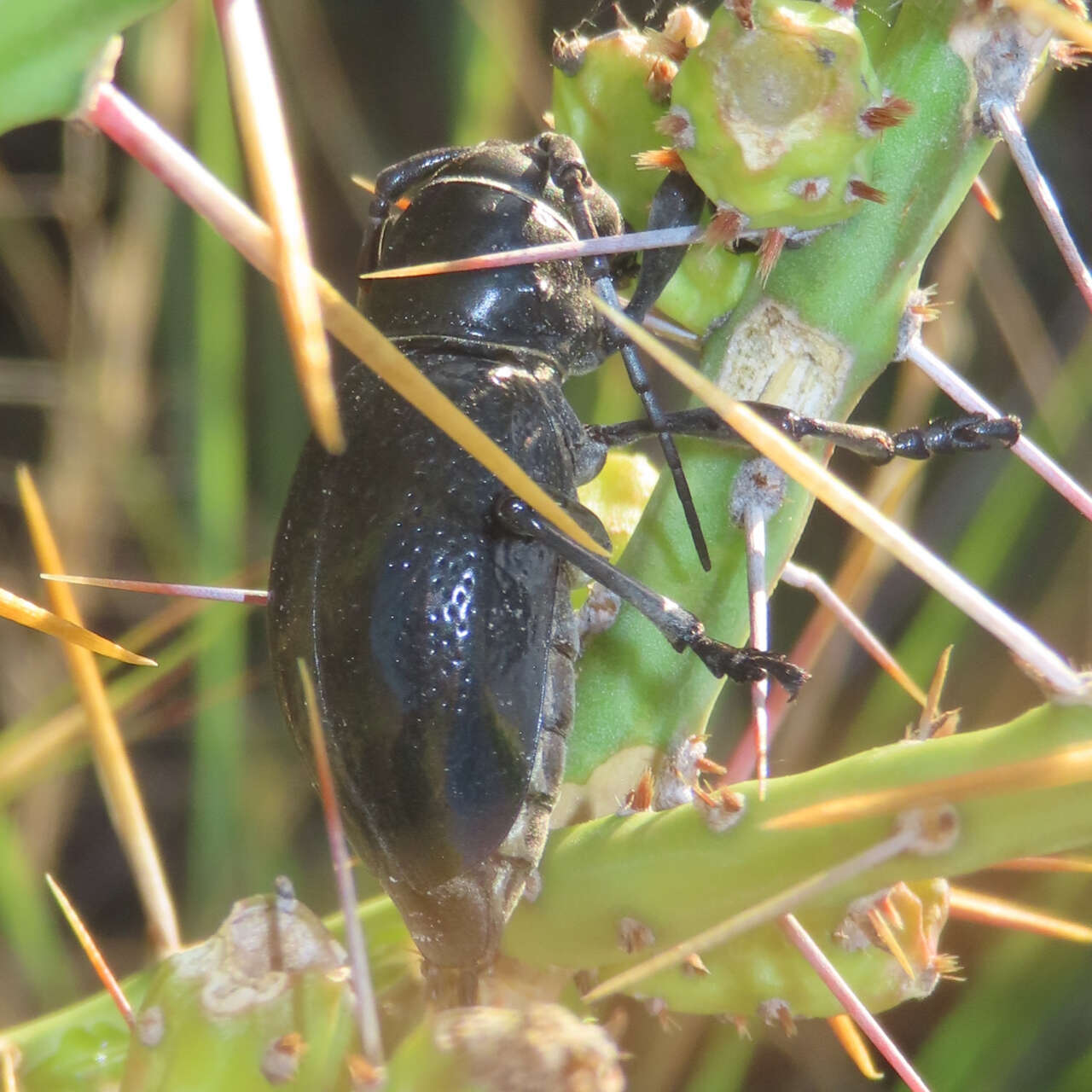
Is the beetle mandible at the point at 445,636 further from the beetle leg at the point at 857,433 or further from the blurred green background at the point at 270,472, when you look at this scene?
the blurred green background at the point at 270,472

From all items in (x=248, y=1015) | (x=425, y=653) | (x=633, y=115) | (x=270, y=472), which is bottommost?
(x=270, y=472)

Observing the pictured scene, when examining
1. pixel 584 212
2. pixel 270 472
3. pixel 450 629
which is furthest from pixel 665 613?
pixel 270 472

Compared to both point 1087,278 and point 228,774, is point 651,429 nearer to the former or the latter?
point 1087,278

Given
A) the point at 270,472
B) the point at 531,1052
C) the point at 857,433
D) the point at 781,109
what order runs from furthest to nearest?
the point at 270,472 < the point at 857,433 < the point at 781,109 < the point at 531,1052

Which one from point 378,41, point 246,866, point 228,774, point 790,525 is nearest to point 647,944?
point 790,525

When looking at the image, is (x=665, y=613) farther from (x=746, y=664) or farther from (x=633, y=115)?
(x=633, y=115)

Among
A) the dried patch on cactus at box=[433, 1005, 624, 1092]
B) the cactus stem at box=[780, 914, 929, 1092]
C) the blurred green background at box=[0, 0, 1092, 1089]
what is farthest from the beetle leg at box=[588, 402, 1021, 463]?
the blurred green background at box=[0, 0, 1092, 1089]
